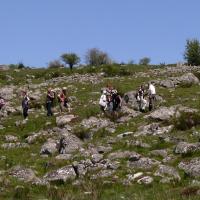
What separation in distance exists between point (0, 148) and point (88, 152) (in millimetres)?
6640

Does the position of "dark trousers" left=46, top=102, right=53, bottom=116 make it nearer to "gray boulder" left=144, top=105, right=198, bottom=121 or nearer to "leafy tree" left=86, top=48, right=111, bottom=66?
"gray boulder" left=144, top=105, right=198, bottom=121

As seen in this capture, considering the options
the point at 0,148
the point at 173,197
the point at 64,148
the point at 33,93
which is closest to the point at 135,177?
the point at 173,197

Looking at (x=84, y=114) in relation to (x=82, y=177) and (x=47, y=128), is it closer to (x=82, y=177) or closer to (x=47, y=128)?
(x=47, y=128)

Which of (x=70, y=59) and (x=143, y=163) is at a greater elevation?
(x=70, y=59)

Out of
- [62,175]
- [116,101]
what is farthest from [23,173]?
[116,101]

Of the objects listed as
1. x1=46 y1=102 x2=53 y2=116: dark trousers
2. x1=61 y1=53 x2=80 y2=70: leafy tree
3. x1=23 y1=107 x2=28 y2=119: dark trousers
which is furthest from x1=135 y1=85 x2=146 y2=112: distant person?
x1=61 y1=53 x2=80 y2=70: leafy tree

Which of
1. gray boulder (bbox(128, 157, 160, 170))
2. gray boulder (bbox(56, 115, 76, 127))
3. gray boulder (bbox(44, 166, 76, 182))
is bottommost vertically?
gray boulder (bbox(44, 166, 76, 182))

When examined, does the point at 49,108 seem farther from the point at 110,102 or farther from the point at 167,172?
the point at 167,172

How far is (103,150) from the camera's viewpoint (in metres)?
32.3

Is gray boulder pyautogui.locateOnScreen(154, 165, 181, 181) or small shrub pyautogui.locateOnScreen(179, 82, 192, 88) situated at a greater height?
small shrub pyautogui.locateOnScreen(179, 82, 192, 88)

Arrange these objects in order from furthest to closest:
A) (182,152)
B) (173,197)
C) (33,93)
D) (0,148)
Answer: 1. (33,93)
2. (0,148)
3. (182,152)
4. (173,197)

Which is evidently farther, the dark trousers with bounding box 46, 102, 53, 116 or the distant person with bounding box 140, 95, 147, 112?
the dark trousers with bounding box 46, 102, 53, 116

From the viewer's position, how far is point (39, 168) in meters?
30.5

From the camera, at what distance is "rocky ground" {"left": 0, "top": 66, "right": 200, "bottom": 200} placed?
25.8 metres
